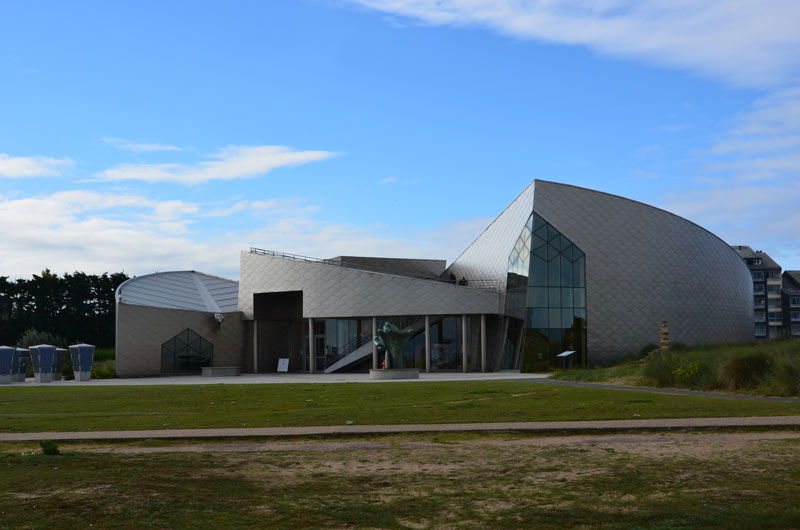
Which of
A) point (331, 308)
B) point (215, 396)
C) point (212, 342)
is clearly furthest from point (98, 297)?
point (215, 396)

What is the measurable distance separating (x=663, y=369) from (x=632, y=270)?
82.4ft

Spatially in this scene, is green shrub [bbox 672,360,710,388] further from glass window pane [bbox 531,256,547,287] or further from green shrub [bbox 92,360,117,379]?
green shrub [bbox 92,360,117,379]

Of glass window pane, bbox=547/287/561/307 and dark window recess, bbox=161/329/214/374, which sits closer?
glass window pane, bbox=547/287/561/307

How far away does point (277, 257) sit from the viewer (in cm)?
5681

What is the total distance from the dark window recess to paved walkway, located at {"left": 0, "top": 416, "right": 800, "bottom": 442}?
40.8 metres

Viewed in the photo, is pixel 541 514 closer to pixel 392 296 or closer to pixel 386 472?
pixel 386 472

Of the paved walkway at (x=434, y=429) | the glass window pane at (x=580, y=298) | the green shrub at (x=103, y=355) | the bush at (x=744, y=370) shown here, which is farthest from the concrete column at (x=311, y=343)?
the paved walkway at (x=434, y=429)

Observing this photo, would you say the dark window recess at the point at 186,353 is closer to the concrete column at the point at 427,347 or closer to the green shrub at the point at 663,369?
the concrete column at the point at 427,347

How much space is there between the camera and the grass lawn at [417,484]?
7531 mm

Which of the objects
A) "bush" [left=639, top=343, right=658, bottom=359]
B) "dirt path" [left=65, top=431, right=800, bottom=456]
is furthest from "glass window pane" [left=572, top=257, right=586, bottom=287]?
"dirt path" [left=65, top=431, right=800, bottom=456]

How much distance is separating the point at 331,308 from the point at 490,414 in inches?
1470

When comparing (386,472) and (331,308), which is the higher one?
(331,308)

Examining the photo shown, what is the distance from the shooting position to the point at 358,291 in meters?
52.9

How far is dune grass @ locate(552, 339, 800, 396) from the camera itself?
2064cm
